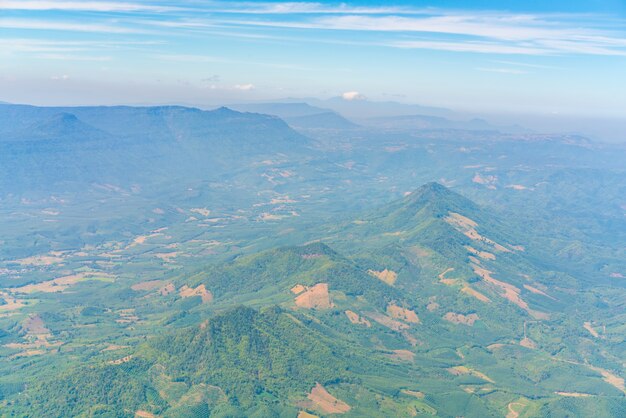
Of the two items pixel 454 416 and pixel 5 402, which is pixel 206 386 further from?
pixel 454 416

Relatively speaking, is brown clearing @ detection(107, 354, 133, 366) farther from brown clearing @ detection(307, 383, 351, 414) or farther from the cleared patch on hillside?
brown clearing @ detection(307, 383, 351, 414)

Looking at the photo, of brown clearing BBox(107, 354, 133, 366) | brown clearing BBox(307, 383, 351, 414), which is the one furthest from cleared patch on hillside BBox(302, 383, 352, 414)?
brown clearing BBox(107, 354, 133, 366)

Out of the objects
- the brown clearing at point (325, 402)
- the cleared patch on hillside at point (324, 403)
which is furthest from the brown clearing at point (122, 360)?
the brown clearing at point (325, 402)

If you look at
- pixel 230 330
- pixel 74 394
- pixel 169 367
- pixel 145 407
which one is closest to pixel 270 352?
pixel 230 330

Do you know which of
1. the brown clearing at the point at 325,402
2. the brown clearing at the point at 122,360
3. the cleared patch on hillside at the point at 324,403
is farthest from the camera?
the brown clearing at the point at 122,360

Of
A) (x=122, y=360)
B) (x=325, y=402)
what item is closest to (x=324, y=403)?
(x=325, y=402)

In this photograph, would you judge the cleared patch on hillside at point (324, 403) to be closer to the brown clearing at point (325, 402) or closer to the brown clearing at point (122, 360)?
the brown clearing at point (325, 402)

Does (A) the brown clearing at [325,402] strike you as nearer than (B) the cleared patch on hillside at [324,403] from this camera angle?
No

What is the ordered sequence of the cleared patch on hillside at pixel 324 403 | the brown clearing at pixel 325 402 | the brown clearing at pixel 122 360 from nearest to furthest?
1. the cleared patch on hillside at pixel 324 403
2. the brown clearing at pixel 325 402
3. the brown clearing at pixel 122 360
